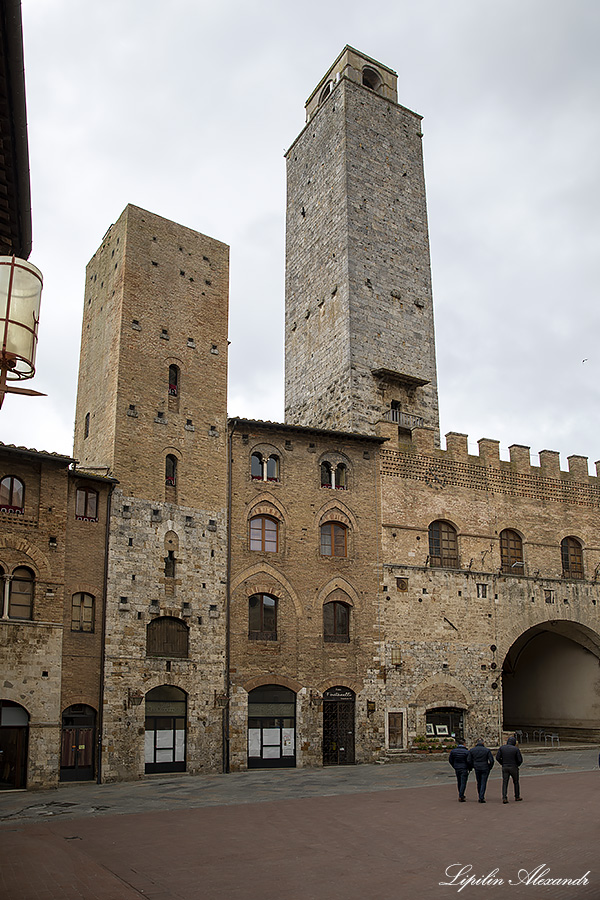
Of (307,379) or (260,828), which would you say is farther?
(307,379)

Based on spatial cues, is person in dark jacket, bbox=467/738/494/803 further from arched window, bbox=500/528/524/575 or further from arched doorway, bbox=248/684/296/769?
arched window, bbox=500/528/524/575

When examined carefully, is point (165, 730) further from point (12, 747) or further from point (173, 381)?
point (173, 381)

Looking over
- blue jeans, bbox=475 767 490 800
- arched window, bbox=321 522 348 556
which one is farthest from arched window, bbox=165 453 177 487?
blue jeans, bbox=475 767 490 800

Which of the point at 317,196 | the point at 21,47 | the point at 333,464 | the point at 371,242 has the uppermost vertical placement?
the point at 317,196

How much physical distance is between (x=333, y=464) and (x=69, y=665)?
37.7ft

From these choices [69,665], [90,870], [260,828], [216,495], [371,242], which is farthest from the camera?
[371,242]

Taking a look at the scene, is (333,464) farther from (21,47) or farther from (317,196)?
(21,47)

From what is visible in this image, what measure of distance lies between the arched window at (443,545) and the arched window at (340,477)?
3946 mm

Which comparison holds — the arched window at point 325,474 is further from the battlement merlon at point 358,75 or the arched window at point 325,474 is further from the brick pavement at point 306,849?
the battlement merlon at point 358,75

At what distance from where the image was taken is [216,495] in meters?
26.8

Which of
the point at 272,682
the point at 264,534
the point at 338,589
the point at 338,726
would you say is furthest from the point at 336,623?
the point at 264,534

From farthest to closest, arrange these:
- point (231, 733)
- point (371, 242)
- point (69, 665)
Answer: point (371, 242) → point (231, 733) → point (69, 665)

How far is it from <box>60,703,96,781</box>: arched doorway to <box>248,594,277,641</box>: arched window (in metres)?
5.80

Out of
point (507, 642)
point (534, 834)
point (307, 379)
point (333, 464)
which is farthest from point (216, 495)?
point (534, 834)
